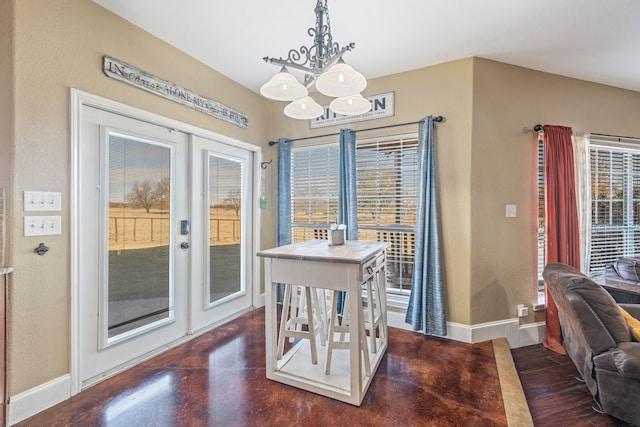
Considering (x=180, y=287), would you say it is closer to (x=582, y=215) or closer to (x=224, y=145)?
(x=224, y=145)

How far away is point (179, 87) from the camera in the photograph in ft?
8.48

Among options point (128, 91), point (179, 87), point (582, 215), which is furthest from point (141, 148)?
point (582, 215)

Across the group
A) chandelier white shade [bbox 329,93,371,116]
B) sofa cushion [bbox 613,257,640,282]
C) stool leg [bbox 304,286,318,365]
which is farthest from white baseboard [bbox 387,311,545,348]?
chandelier white shade [bbox 329,93,371,116]

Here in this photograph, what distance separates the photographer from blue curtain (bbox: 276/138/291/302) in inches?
139

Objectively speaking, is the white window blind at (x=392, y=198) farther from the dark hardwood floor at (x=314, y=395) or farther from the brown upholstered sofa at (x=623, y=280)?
the brown upholstered sofa at (x=623, y=280)

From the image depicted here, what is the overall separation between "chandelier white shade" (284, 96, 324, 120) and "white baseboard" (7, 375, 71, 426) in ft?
7.70

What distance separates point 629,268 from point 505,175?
5.22 feet

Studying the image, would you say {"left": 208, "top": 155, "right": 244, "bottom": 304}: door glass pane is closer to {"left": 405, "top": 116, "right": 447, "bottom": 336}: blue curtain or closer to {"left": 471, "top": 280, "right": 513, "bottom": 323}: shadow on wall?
{"left": 405, "top": 116, "right": 447, "bottom": 336}: blue curtain

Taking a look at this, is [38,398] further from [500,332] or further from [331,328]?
[500,332]

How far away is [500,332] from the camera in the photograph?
2.78m

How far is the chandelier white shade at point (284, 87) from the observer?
1644 mm

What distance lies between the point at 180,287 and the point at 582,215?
4.19 metres

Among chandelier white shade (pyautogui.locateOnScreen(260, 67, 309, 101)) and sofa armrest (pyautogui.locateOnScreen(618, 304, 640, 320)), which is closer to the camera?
chandelier white shade (pyautogui.locateOnScreen(260, 67, 309, 101))

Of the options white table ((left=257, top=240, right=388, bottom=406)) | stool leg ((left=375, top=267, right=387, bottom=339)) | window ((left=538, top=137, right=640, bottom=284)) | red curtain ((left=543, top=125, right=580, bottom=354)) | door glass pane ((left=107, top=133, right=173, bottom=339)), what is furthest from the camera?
window ((left=538, top=137, right=640, bottom=284))
